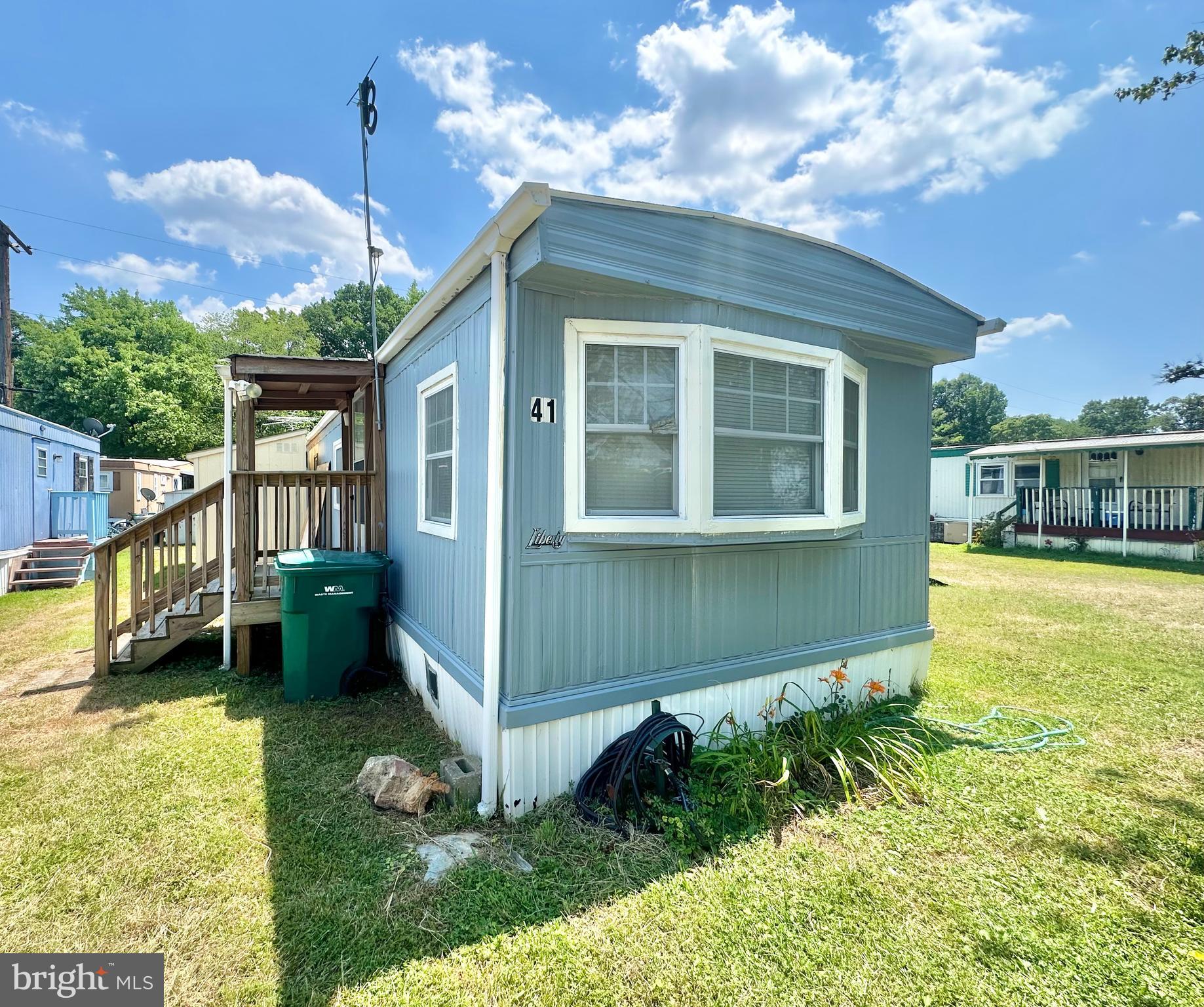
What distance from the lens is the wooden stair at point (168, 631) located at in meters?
4.93

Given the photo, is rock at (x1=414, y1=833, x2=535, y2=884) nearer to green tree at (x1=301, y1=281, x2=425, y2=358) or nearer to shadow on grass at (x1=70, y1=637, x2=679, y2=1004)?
shadow on grass at (x1=70, y1=637, x2=679, y2=1004)

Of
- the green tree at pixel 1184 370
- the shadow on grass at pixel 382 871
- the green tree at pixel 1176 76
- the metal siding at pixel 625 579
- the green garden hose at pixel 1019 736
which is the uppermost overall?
the green tree at pixel 1176 76

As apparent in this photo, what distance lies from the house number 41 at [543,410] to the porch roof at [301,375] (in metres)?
2.94

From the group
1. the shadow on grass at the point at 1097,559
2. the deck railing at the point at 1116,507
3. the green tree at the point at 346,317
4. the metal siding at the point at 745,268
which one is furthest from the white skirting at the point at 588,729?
the green tree at the point at 346,317

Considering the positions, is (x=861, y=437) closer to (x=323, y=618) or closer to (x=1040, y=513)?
(x=323, y=618)

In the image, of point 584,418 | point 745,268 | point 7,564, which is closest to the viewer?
point 584,418

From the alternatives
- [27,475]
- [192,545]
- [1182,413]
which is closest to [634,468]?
[192,545]

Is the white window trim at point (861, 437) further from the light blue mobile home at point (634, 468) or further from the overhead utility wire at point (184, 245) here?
the overhead utility wire at point (184, 245)

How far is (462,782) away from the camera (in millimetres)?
2803

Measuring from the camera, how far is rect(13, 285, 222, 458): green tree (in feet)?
80.8

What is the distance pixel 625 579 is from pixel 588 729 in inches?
31.8

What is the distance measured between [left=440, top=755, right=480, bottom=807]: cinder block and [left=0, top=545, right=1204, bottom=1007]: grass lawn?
0.30 feet

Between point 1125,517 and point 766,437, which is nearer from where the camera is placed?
point 766,437

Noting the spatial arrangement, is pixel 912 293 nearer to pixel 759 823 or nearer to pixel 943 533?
pixel 759 823
